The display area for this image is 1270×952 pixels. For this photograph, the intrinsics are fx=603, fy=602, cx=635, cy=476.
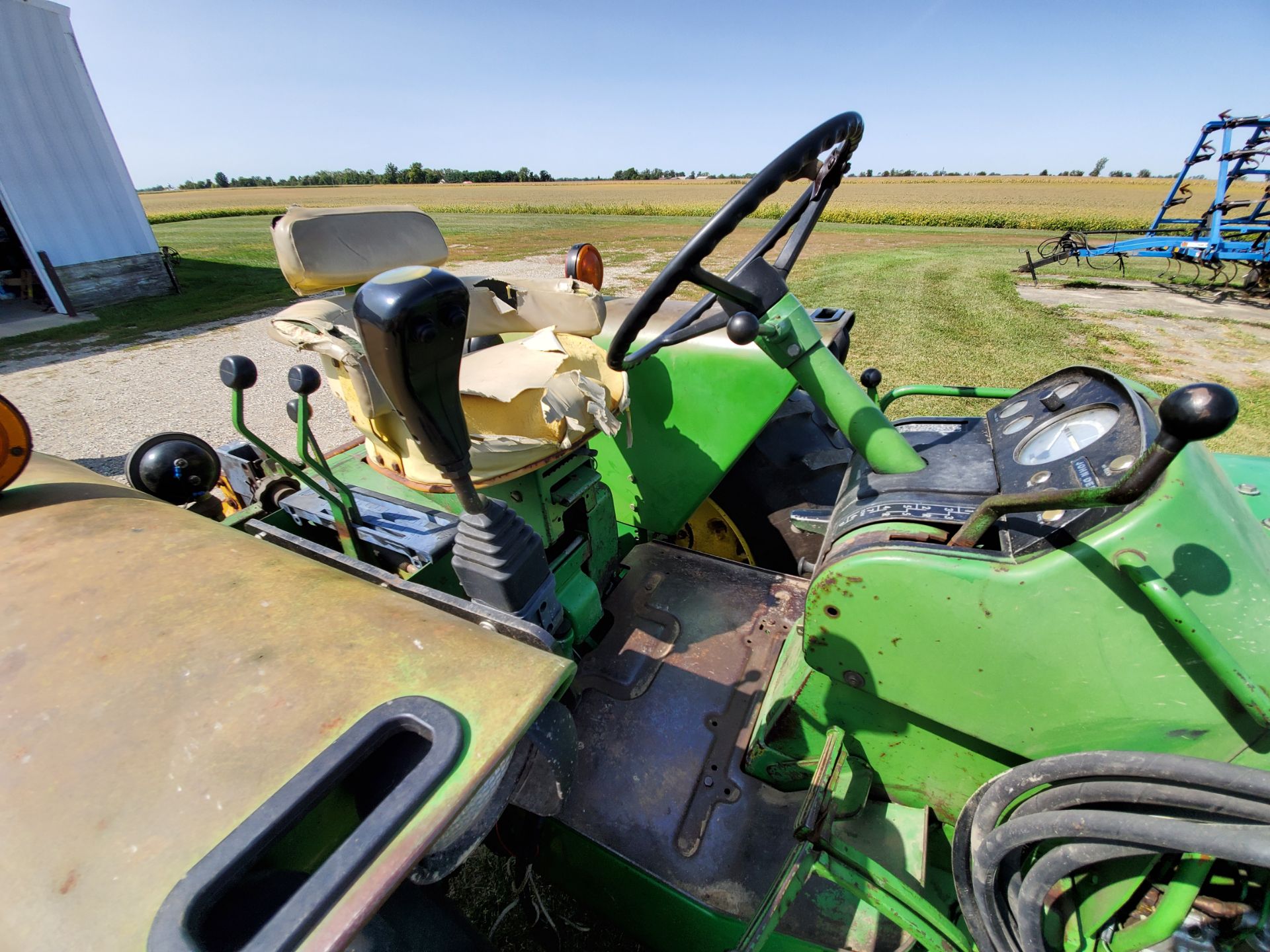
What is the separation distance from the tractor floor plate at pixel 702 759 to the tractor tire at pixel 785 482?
210mm

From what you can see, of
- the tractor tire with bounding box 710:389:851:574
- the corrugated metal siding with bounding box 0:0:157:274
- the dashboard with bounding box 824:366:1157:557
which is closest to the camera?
the dashboard with bounding box 824:366:1157:557

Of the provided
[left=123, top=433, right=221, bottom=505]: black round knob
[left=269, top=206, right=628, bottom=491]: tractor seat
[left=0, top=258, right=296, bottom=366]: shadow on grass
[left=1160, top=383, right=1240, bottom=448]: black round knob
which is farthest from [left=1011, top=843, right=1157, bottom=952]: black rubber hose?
[left=0, top=258, right=296, bottom=366]: shadow on grass

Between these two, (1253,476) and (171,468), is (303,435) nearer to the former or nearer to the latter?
(171,468)

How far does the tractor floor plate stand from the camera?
4.41 feet

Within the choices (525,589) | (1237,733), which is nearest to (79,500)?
(525,589)

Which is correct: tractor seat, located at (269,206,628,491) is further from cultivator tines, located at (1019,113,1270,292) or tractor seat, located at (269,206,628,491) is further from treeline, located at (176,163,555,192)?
treeline, located at (176,163,555,192)

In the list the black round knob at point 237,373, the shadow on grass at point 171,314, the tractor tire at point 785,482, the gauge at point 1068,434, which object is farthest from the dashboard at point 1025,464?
the shadow on grass at point 171,314

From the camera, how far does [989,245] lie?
15219 mm

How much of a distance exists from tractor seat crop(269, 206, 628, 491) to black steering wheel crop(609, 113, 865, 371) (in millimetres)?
282

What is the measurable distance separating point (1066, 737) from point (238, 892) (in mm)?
1200

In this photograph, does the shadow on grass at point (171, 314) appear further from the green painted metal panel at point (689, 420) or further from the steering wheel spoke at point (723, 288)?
the steering wheel spoke at point (723, 288)

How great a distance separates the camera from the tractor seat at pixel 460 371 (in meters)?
1.74

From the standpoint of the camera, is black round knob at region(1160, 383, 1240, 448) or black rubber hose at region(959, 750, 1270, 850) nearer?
black round knob at region(1160, 383, 1240, 448)

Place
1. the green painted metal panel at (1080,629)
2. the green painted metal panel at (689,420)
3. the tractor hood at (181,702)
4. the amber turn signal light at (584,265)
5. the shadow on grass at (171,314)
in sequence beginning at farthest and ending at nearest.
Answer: the shadow on grass at (171,314)
the amber turn signal light at (584,265)
the green painted metal panel at (689,420)
the green painted metal panel at (1080,629)
the tractor hood at (181,702)
